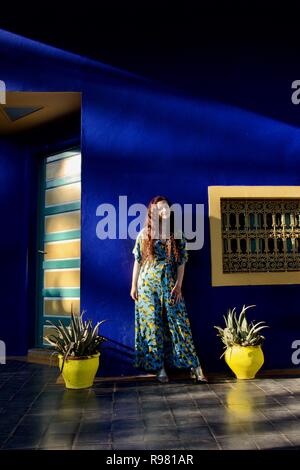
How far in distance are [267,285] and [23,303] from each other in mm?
3094

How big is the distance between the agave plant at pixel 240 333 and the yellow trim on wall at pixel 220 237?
1.17ft

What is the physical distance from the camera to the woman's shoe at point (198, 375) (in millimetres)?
3680

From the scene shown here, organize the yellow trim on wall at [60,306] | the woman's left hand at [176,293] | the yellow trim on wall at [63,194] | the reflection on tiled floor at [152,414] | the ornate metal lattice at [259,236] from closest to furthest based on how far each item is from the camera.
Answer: the reflection on tiled floor at [152,414]
the woman's left hand at [176,293]
the ornate metal lattice at [259,236]
the yellow trim on wall at [60,306]
the yellow trim on wall at [63,194]

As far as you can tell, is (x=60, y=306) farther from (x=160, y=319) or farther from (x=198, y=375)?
(x=198, y=375)

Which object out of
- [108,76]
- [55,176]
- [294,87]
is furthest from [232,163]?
[55,176]

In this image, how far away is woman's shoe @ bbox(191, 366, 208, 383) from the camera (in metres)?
3.68

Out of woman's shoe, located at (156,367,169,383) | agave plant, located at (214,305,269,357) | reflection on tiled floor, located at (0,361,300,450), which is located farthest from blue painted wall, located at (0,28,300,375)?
reflection on tiled floor, located at (0,361,300,450)

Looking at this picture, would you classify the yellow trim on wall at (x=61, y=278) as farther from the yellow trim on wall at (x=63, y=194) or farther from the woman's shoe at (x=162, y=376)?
Result: the woman's shoe at (x=162, y=376)

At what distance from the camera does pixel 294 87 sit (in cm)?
445

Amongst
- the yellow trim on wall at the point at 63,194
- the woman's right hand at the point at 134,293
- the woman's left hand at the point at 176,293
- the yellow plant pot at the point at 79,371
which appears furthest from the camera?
the yellow trim on wall at the point at 63,194

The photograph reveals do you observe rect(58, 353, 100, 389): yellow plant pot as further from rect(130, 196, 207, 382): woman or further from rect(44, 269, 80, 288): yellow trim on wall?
rect(44, 269, 80, 288): yellow trim on wall

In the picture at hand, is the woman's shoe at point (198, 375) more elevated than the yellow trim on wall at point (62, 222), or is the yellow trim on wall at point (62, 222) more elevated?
the yellow trim on wall at point (62, 222)

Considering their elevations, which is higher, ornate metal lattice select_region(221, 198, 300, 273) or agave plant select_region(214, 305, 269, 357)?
ornate metal lattice select_region(221, 198, 300, 273)

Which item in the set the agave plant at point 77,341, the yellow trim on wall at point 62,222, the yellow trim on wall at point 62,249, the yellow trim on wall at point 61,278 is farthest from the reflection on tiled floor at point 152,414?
the yellow trim on wall at point 62,222
